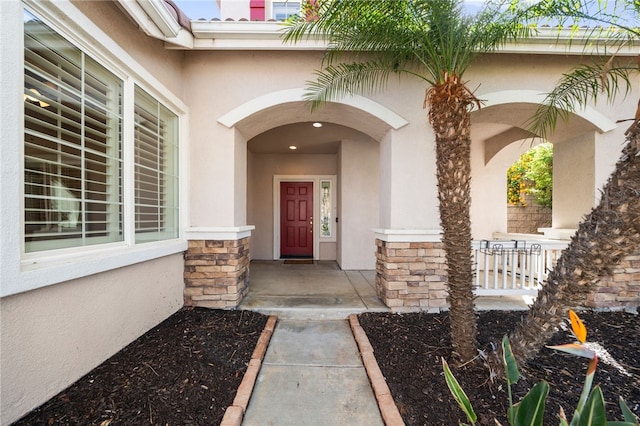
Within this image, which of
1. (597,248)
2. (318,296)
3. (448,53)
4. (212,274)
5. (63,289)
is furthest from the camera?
(318,296)

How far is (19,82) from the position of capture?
1802 millimetres

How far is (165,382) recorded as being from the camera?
2.25 metres

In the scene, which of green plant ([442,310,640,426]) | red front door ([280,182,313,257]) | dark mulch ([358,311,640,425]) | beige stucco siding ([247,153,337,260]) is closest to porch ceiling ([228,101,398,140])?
dark mulch ([358,311,640,425])

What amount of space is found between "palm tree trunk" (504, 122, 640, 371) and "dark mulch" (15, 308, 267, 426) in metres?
2.39

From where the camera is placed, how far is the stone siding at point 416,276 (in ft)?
12.3

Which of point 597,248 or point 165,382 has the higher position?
point 597,248

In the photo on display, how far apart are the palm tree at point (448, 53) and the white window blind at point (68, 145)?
1.99 m

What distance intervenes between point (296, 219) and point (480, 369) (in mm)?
5819

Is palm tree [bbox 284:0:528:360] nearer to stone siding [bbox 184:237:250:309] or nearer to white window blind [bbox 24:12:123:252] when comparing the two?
white window blind [bbox 24:12:123:252]

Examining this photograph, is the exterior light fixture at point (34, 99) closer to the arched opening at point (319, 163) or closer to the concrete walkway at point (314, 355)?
the arched opening at point (319, 163)

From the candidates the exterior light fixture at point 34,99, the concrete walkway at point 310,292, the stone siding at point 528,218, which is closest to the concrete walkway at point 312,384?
the concrete walkway at point 310,292

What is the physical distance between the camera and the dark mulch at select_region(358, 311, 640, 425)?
2.02m

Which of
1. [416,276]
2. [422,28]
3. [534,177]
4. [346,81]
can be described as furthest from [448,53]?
[534,177]

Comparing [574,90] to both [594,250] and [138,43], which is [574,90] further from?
[138,43]
